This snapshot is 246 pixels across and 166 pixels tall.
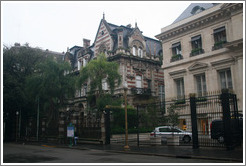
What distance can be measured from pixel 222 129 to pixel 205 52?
1245cm

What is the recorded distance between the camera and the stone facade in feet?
80.1

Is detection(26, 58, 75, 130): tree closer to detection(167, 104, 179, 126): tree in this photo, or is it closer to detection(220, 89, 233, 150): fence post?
detection(167, 104, 179, 126): tree

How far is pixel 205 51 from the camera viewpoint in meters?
27.3

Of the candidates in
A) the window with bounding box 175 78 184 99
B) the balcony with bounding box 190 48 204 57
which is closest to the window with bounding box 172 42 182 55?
the balcony with bounding box 190 48 204 57

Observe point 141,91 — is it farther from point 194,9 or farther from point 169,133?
point 169,133

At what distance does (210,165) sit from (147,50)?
32.1 meters

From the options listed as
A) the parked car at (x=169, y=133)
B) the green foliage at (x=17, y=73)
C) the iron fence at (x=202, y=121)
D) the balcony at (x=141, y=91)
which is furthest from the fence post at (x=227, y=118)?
the green foliage at (x=17, y=73)

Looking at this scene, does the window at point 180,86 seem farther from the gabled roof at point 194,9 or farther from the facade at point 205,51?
the gabled roof at point 194,9

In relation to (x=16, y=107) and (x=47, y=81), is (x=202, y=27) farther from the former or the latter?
(x=16, y=107)

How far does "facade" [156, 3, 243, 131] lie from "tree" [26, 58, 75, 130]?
11961mm

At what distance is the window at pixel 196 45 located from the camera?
2780 centimetres

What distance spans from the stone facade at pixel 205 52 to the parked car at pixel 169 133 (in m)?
4.42

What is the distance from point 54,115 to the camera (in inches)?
1182

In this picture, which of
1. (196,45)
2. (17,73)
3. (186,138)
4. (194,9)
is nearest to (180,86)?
(196,45)
